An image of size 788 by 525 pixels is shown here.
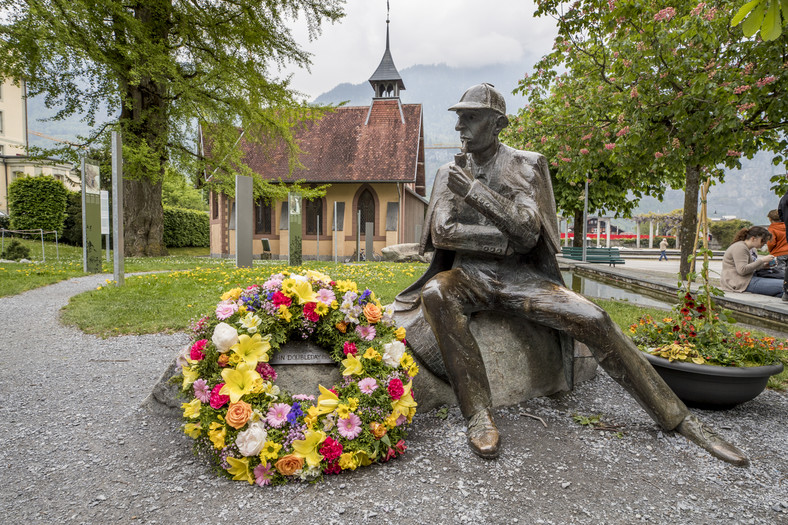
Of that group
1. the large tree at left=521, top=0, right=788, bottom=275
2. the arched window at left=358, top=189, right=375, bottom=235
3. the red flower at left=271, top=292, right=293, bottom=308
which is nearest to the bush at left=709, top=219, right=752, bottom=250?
the arched window at left=358, top=189, right=375, bottom=235

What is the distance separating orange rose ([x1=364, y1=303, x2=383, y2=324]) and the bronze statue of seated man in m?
0.31

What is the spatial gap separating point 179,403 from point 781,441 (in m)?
4.02

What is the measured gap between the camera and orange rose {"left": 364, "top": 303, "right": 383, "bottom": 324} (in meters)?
3.01

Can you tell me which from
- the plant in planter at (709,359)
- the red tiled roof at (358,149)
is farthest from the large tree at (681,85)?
the red tiled roof at (358,149)

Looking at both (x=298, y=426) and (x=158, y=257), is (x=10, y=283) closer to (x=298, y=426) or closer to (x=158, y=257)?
(x=158, y=257)

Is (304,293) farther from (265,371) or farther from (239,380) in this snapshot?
(239,380)

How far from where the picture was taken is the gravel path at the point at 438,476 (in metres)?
2.27

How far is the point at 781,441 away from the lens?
10.2 ft

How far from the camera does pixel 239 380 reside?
8.85 ft

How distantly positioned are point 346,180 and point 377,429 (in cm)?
2382

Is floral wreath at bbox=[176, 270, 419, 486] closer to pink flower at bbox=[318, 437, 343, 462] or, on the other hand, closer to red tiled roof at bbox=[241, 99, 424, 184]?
pink flower at bbox=[318, 437, 343, 462]

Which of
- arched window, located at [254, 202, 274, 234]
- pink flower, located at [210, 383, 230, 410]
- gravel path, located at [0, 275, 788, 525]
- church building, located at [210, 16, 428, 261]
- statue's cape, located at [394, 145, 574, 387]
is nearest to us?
gravel path, located at [0, 275, 788, 525]

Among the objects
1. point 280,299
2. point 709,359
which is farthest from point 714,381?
point 280,299

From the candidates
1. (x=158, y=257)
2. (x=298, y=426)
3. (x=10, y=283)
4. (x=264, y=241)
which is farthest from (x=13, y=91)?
(x=298, y=426)
